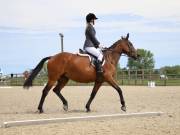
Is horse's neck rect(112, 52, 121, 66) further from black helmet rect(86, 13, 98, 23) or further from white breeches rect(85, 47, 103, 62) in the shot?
black helmet rect(86, 13, 98, 23)

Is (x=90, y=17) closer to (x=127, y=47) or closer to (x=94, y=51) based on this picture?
(x=94, y=51)

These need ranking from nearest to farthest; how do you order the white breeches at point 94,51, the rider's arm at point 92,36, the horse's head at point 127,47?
the rider's arm at point 92,36, the white breeches at point 94,51, the horse's head at point 127,47

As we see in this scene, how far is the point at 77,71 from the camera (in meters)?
13.5

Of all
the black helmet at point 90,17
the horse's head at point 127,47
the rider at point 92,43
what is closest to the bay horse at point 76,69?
the rider at point 92,43

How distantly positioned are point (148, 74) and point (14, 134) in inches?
1286

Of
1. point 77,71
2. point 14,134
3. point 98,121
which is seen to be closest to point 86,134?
point 14,134

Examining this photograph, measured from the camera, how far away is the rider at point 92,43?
13328mm

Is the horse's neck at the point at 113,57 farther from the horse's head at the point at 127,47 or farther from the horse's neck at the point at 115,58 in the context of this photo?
the horse's head at the point at 127,47

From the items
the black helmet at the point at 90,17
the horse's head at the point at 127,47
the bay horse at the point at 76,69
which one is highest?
the black helmet at the point at 90,17

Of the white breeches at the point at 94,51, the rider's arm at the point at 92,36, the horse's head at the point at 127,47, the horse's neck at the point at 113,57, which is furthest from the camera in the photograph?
the horse's head at the point at 127,47

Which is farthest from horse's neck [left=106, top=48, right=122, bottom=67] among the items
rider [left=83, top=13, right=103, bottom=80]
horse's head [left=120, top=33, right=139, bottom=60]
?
rider [left=83, top=13, right=103, bottom=80]

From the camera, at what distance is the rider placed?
13.3 m

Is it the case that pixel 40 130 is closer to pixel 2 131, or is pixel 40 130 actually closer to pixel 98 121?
pixel 2 131

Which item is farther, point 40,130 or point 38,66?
point 38,66
